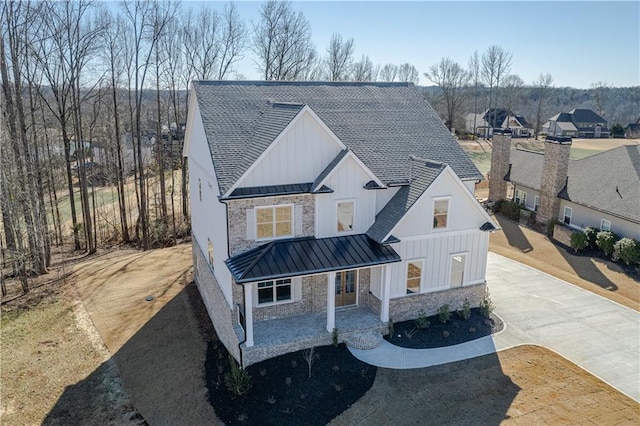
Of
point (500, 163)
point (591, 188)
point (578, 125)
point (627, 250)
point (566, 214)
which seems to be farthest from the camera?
point (578, 125)

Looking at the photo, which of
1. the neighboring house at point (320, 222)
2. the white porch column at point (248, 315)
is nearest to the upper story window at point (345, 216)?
the neighboring house at point (320, 222)

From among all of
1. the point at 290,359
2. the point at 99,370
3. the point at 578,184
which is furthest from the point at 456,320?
the point at 578,184

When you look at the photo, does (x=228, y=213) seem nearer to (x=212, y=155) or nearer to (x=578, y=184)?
(x=212, y=155)

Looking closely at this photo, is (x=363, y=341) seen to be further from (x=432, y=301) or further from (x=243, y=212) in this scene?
(x=243, y=212)

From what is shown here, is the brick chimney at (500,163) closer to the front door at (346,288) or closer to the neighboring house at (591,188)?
the neighboring house at (591,188)

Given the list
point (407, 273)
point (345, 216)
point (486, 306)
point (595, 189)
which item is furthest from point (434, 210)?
point (595, 189)

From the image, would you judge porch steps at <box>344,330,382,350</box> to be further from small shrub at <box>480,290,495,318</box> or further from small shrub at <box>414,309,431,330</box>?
small shrub at <box>480,290,495,318</box>

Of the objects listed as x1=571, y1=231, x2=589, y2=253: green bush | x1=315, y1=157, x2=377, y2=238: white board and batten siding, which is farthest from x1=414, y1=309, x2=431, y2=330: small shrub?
x1=571, y1=231, x2=589, y2=253: green bush
